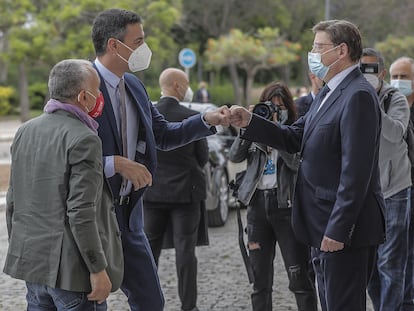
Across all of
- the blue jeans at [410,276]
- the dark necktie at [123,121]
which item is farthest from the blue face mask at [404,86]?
the dark necktie at [123,121]

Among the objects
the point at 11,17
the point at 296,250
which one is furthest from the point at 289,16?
the point at 296,250

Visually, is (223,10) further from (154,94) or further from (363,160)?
(363,160)

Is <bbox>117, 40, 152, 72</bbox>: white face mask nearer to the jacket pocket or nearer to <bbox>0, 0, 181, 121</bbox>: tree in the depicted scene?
the jacket pocket

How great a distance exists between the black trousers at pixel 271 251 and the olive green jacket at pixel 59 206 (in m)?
2.02

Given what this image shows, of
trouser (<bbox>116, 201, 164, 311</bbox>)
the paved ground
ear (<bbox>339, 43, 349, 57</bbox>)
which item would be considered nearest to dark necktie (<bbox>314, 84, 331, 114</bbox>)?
ear (<bbox>339, 43, 349, 57</bbox>)

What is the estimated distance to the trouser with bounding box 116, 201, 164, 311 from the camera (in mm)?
4164

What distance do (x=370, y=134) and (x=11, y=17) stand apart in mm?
23108

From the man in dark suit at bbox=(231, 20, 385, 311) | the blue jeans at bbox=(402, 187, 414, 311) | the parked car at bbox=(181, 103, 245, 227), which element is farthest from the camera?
the parked car at bbox=(181, 103, 245, 227)

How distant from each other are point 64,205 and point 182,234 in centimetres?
297

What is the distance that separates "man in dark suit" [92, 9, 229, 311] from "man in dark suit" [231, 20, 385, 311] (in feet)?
2.98

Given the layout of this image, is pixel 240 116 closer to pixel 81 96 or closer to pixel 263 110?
pixel 263 110

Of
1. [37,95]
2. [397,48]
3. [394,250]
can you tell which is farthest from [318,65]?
[37,95]

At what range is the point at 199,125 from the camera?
455cm

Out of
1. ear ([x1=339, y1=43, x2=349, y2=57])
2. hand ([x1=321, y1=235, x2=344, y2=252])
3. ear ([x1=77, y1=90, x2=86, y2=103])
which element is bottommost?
hand ([x1=321, y1=235, x2=344, y2=252])
